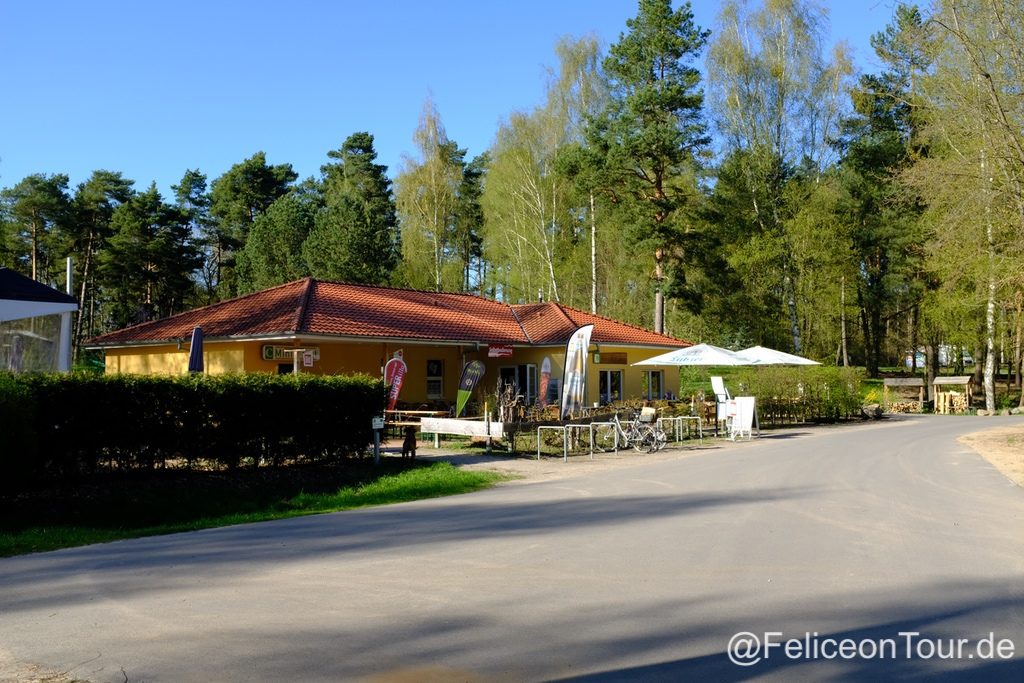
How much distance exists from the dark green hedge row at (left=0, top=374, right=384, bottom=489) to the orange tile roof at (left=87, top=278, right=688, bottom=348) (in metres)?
7.27

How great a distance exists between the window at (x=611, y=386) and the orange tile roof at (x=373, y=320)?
1.47m

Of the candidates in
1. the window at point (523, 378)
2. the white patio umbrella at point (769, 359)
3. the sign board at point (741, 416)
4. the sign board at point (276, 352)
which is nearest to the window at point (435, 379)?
the window at point (523, 378)

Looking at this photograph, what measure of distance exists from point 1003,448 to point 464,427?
1299 cm

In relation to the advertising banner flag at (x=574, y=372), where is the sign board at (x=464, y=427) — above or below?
below

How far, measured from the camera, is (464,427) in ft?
66.5

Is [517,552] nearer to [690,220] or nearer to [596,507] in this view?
[596,507]

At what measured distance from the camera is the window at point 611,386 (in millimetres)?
32125

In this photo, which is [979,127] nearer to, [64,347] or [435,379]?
[435,379]

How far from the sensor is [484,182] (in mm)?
51531

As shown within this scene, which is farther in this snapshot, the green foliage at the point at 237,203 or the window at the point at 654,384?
the green foliage at the point at 237,203

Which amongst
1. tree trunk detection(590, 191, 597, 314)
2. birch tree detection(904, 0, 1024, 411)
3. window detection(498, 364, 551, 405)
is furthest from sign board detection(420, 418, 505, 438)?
tree trunk detection(590, 191, 597, 314)

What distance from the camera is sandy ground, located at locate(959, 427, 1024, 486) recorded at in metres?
15.9

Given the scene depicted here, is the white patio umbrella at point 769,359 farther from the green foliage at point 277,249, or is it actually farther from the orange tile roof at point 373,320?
the green foliage at point 277,249

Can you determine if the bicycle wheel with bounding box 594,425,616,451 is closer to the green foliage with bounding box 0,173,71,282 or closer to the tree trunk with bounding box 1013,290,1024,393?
the tree trunk with bounding box 1013,290,1024,393
